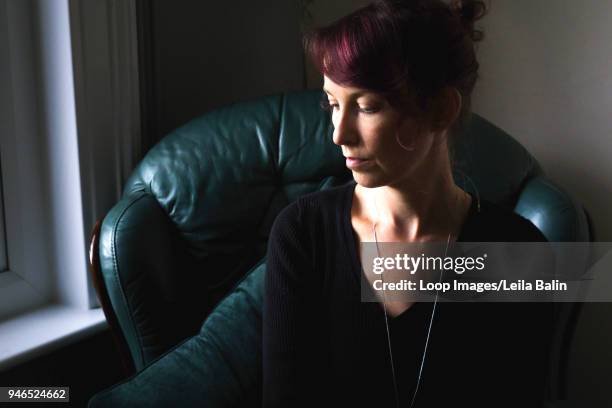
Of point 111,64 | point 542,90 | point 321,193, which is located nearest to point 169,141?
point 111,64

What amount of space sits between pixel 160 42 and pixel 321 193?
0.83 meters

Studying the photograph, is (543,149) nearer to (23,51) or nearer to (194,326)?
(194,326)

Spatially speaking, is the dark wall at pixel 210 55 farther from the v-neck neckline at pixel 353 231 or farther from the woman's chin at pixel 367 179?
the woman's chin at pixel 367 179

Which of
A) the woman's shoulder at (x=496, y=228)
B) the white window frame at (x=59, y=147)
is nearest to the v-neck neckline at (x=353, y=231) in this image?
the woman's shoulder at (x=496, y=228)

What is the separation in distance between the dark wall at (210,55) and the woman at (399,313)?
2.57 feet

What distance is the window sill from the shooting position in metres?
1.30

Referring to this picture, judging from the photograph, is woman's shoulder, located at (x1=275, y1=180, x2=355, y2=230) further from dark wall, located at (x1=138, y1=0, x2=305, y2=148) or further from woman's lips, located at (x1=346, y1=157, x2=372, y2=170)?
dark wall, located at (x1=138, y1=0, x2=305, y2=148)

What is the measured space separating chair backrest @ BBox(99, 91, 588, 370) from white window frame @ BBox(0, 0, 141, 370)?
0.45 ft

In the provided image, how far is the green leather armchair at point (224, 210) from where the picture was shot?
1.26 m

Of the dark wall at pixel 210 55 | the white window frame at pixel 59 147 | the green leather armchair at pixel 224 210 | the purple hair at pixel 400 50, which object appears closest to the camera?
the purple hair at pixel 400 50

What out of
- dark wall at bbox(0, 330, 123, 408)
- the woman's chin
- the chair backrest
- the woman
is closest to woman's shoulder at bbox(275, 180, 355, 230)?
the woman

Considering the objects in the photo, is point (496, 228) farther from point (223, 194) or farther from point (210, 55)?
point (210, 55)

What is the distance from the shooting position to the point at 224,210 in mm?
1395

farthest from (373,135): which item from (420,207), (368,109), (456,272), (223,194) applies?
(223,194)
